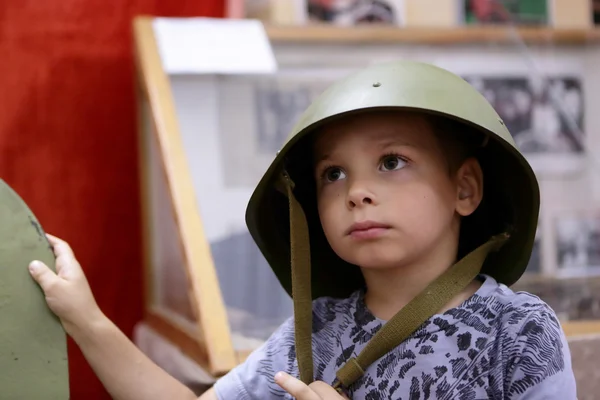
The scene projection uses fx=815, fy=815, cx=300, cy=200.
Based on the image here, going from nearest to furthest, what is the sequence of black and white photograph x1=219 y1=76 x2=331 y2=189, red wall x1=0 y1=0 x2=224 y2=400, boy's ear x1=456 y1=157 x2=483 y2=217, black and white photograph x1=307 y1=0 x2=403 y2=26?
boy's ear x1=456 y1=157 x2=483 y2=217
black and white photograph x1=219 y1=76 x2=331 y2=189
red wall x1=0 y1=0 x2=224 y2=400
black and white photograph x1=307 y1=0 x2=403 y2=26

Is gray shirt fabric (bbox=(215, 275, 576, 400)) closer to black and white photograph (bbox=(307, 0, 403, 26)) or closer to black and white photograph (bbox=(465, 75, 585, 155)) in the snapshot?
black and white photograph (bbox=(465, 75, 585, 155))

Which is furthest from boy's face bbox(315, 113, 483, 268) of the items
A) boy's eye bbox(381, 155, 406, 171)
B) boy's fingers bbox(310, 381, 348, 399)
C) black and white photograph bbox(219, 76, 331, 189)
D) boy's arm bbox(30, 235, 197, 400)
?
black and white photograph bbox(219, 76, 331, 189)

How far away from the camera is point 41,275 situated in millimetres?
959

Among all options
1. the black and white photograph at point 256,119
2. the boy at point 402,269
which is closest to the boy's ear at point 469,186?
the boy at point 402,269

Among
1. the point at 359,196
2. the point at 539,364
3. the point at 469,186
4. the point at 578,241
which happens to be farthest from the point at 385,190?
the point at 578,241

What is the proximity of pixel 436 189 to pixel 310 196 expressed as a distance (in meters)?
0.21

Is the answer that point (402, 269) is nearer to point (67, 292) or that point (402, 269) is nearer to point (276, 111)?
point (67, 292)

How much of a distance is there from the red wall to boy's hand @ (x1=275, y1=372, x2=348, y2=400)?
101 cm

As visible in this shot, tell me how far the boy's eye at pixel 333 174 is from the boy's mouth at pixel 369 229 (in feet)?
0.23

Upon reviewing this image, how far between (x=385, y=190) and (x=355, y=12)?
114 cm

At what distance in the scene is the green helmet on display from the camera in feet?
2.85

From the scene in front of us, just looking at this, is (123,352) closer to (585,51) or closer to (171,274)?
(171,274)

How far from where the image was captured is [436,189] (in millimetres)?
899

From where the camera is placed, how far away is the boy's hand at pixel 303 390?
819 mm
